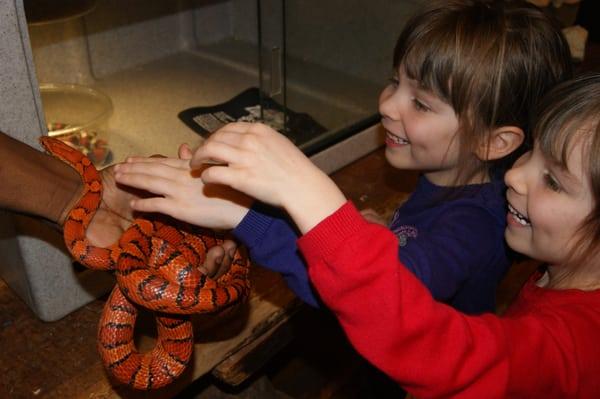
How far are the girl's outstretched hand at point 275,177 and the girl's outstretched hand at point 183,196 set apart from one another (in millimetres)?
221

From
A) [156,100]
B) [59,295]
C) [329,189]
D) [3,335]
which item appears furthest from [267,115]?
[329,189]

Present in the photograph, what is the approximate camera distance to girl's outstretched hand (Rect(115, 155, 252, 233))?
113 centimetres

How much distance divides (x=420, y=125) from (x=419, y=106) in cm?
5

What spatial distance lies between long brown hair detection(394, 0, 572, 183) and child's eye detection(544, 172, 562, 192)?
11.3 inches

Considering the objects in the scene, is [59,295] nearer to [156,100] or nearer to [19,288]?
[19,288]

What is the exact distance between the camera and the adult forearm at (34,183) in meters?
1.34

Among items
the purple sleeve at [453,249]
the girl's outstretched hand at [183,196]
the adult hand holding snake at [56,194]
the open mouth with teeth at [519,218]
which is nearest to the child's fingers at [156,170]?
the girl's outstretched hand at [183,196]

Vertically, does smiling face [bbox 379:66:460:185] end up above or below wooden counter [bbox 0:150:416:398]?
above

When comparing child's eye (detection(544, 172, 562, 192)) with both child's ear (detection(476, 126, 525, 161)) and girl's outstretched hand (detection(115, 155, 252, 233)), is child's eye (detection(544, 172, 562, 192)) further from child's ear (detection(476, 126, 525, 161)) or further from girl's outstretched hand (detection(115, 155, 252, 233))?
girl's outstretched hand (detection(115, 155, 252, 233))

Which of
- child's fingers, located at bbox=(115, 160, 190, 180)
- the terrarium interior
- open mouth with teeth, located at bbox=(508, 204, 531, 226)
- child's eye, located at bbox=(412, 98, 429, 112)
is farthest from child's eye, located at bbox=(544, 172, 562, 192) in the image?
the terrarium interior

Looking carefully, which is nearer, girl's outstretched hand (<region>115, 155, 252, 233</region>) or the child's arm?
the child's arm

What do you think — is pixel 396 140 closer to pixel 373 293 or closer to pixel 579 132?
pixel 579 132

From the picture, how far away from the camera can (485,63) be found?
1.29 metres

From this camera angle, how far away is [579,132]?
3.46 ft
